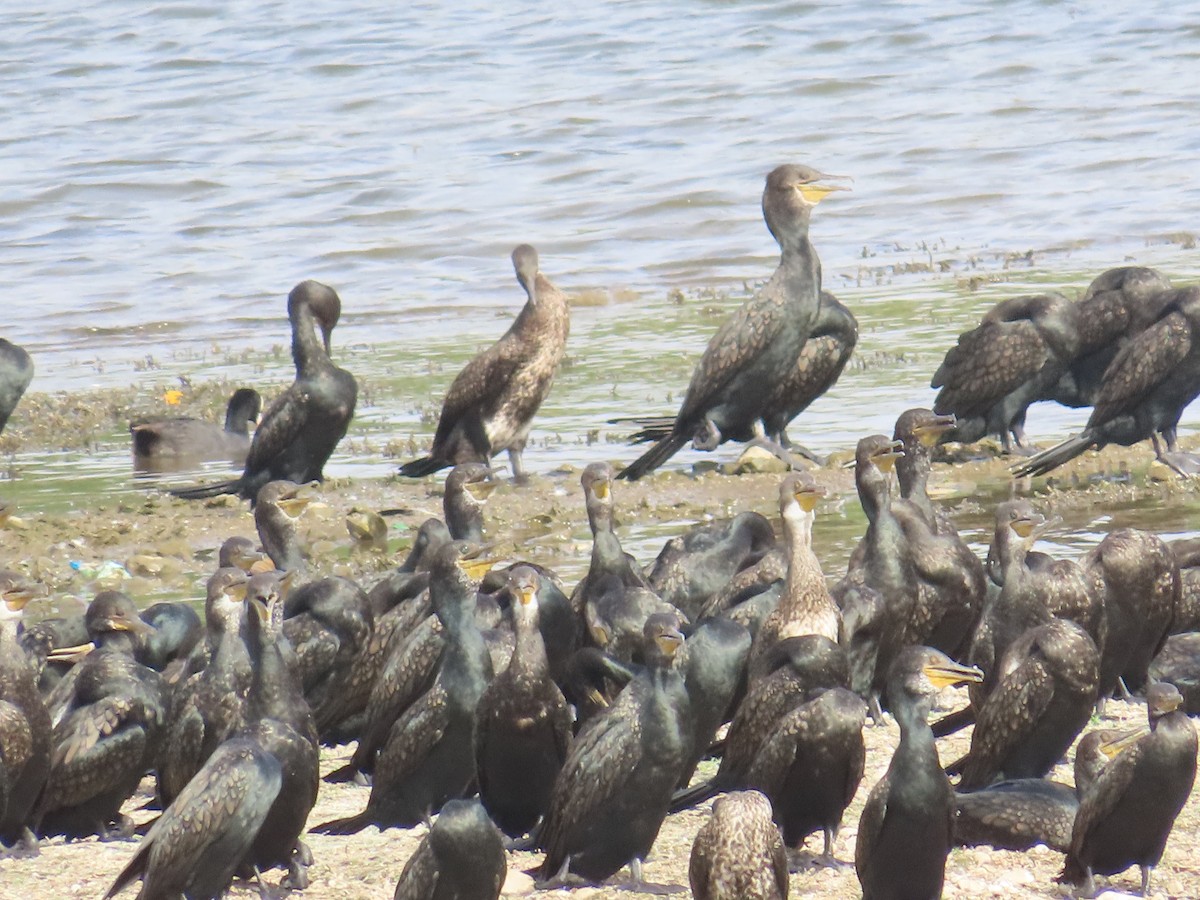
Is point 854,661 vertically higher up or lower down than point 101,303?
higher up

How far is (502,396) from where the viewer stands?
12.4 meters

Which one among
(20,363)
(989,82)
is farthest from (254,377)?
(989,82)

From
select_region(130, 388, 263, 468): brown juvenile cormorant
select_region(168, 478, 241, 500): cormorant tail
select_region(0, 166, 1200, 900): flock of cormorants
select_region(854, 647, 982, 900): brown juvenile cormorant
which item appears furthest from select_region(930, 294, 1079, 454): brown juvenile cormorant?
select_region(854, 647, 982, 900): brown juvenile cormorant

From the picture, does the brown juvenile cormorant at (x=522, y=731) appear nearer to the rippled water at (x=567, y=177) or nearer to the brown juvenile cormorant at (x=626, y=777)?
the brown juvenile cormorant at (x=626, y=777)

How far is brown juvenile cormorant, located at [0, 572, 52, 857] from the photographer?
6.39m

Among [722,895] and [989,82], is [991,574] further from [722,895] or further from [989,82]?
[989,82]

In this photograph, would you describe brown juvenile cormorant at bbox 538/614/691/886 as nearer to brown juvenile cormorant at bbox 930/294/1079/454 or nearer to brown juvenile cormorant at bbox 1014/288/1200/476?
brown juvenile cormorant at bbox 1014/288/1200/476

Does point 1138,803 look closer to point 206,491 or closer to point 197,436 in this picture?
point 206,491

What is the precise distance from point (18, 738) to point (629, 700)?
1.93m

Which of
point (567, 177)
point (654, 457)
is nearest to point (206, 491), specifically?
point (654, 457)

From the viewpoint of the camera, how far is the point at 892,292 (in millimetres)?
17625

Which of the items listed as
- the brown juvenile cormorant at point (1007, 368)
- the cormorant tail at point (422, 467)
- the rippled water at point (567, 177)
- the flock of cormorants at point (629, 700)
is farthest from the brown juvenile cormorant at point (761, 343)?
the flock of cormorants at point (629, 700)

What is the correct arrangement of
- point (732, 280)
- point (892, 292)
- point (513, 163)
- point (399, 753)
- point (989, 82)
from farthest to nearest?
1. point (989, 82)
2. point (513, 163)
3. point (732, 280)
4. point (892, 292)
5. point (399, 753)

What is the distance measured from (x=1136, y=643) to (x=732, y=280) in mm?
12301
